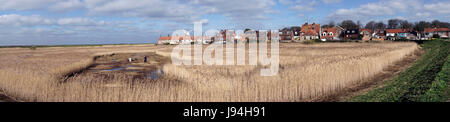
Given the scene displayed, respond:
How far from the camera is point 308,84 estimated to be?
524 inches

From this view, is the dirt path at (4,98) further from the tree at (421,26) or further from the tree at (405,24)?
the tree at (405,24)

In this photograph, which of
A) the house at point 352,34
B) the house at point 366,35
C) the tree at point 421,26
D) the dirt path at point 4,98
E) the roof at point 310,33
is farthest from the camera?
the tree at point 421,26

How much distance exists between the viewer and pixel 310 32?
4643 inches

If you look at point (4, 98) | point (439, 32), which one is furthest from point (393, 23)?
point (4, 98)

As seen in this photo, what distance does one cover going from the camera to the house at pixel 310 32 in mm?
117375

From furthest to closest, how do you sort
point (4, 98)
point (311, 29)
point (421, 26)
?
point (421, 26)
point (311, 29)
point (4, 98)

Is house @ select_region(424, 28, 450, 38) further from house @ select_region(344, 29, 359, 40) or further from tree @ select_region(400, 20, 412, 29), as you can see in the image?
house @ select_region(344, 29, 359, 40)

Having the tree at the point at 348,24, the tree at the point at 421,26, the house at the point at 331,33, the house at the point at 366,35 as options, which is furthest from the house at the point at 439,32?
the house at the point at 331,33

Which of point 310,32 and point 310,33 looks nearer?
point 310,33

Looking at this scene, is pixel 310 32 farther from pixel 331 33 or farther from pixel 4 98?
pixel 4 98

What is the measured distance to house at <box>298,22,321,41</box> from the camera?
385 ft

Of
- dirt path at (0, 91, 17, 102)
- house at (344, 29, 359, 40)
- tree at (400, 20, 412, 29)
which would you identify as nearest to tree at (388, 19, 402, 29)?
tree at (400, 20, 412, 29)
